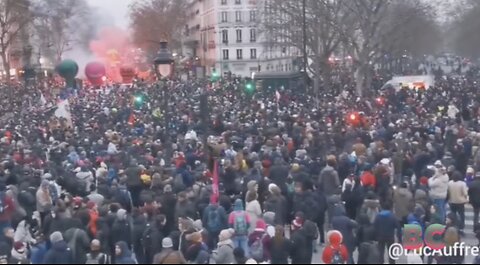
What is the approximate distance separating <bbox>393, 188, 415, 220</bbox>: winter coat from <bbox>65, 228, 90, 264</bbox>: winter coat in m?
5.14

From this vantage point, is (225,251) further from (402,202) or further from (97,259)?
(402,202)

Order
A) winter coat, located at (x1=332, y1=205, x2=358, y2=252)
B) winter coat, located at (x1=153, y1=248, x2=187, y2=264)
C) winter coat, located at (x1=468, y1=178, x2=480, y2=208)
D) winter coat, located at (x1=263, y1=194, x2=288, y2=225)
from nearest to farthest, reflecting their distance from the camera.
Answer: winter coat, located at (x1=153, y1=248, x2=187, y2=264)
winter coat, located at (x1=332, y1=205, x2=358, y2=252)
winter coat, located at (x1=263, y1=194, x2=288, y2=225)
winter coat, located at (x1=468, y1=178, x2=480, y2=208)

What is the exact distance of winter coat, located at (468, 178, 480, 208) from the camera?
15.2 meters

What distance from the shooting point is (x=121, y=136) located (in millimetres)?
25406

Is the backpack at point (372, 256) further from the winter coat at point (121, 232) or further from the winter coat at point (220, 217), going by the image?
the winter coat at point (121, 232)

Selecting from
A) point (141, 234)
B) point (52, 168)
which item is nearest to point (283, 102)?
point (52, 168)

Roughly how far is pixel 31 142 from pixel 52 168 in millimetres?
6972

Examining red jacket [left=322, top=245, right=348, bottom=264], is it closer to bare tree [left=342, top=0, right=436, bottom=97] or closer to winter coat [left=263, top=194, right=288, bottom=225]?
winter coat [left=263, top=194, right=288, bottom=225]

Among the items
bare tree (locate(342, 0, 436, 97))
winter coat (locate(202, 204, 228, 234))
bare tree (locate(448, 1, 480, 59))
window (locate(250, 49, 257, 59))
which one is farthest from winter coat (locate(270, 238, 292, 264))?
window (locate(250, 49, 257, 59))

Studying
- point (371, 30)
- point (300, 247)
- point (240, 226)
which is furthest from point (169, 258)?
point (371, 30)

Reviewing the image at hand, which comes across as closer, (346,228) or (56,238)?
(56,238)

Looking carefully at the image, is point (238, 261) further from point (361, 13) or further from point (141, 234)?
point (361, 13)

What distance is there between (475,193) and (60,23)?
7503cm

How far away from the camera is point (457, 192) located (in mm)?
14961
